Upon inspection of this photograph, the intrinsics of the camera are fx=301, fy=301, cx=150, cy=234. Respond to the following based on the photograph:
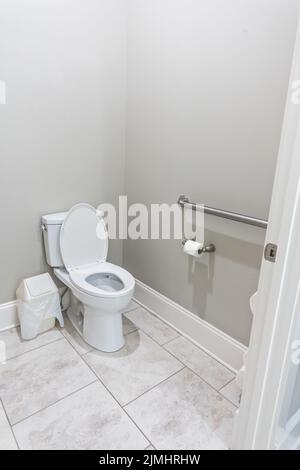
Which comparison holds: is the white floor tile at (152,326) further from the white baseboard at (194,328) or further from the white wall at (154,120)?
the white wall at (154,120)

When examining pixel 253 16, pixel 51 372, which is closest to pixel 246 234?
pixel 253 16

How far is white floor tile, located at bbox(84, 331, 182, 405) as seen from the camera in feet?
5.16

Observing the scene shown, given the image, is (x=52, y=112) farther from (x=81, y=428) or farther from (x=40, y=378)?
(x=81, y=428)

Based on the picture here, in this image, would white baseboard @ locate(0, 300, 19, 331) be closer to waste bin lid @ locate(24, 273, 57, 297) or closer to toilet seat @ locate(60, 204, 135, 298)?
waste bin lid @ locate(24, 273, 57, 297)

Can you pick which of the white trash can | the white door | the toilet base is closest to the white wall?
the white trash can

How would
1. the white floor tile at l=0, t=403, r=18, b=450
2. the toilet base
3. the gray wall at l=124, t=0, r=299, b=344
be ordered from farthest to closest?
the toilet base → the gray wall at l=124, t=0, r=299, b=344 → the white floor tile at l=0, t=403, r=18, b=450

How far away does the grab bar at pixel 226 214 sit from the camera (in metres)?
1.43

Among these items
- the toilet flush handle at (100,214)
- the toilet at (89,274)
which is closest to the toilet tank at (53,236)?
the toilet at (89,274)

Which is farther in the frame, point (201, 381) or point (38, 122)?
point (38, 122)

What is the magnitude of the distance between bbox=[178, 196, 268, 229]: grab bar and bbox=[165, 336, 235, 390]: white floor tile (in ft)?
2.84

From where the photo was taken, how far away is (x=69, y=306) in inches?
86.7

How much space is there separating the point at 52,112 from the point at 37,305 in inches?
47.8

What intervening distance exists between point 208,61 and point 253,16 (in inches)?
11.2

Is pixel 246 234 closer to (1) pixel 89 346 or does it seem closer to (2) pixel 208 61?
(2) pixel 208 61
